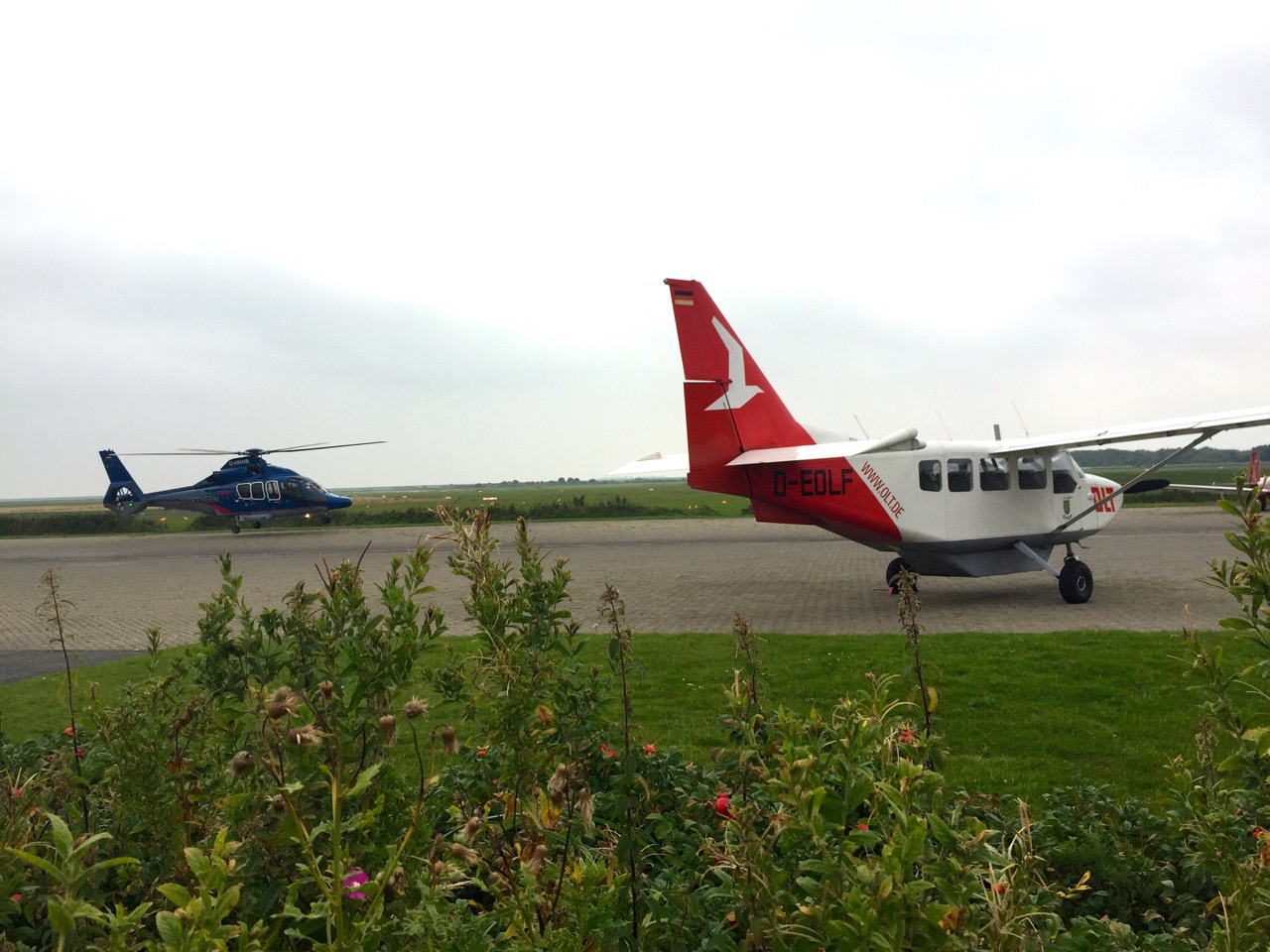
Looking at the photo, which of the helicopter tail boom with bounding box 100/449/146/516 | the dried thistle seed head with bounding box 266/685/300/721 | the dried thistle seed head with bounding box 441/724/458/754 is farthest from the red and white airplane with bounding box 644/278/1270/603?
the helicopter tail boom with bounding box 100/449/146/516

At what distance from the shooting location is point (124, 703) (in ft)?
8.77

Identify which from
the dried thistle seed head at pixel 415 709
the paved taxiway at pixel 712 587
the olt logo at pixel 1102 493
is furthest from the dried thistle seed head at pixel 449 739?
the olt logo at pixel 1102 493

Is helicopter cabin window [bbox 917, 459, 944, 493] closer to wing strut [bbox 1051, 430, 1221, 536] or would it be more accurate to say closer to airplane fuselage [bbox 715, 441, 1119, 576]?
airplane fuselage [bbox 715, 441, 1119, 576]

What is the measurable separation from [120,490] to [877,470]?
42357mm

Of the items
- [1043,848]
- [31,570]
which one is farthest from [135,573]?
[1043,848]

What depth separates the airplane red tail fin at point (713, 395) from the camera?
12625 mm

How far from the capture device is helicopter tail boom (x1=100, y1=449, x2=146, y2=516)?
40.5 m

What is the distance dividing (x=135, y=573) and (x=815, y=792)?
81.6 feet

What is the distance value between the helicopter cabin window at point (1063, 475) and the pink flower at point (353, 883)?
1451cm

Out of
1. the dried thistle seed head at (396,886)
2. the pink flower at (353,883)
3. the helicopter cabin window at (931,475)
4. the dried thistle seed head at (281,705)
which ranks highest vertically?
the helicopter cabin window at (931,475)

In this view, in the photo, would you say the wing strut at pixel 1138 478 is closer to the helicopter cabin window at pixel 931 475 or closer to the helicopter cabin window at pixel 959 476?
the helicopter cabin window at pixel 959 476

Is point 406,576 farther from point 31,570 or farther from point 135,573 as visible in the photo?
point 31,570

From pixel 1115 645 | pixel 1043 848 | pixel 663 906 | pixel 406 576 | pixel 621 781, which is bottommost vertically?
pixel 1115 645

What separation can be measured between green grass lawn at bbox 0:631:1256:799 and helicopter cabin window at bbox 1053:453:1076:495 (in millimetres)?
5138
